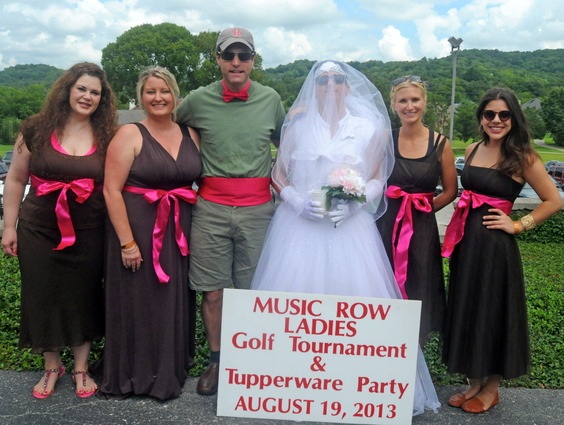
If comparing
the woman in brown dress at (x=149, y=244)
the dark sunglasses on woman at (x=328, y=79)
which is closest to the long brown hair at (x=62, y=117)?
the woman in brown dress at (x=149, y=244)

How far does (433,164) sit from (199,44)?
49876 millimetres

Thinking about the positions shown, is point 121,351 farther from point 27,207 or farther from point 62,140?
point 62,140

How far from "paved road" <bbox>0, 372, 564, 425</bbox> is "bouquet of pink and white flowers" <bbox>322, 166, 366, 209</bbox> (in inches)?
52.5

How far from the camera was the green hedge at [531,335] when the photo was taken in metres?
4.11

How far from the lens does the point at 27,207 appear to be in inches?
136

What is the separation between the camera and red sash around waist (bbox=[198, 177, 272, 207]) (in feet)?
11.7

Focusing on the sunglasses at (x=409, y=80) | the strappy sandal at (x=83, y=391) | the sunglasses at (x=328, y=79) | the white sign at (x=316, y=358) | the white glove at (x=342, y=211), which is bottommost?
the strappy sandal at (x=83, y=391)

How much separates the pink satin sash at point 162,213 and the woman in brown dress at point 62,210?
0.34m

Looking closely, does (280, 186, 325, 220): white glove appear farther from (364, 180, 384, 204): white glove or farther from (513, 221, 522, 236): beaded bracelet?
(513, 221, 522, 236): beaded bracelet

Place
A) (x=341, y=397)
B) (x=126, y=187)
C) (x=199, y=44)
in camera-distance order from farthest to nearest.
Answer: (x=199, y=44) → (x=126, y=187) → (x=341, y=397)

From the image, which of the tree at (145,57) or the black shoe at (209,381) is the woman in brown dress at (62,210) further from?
the tree at (145,57)

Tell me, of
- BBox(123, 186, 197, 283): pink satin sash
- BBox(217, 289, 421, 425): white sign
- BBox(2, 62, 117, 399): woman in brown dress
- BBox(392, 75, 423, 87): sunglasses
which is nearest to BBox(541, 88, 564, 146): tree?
BBox(392, 75, 423, 87): sunglasses

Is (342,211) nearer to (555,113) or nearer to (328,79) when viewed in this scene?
(328,79)

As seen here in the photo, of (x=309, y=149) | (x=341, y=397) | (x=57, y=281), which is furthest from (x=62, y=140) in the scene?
(x=341, y=397)
